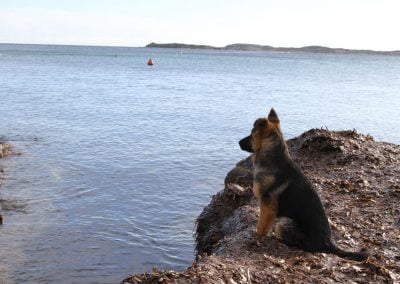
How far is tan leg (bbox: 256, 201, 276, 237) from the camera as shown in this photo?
24.3 ft

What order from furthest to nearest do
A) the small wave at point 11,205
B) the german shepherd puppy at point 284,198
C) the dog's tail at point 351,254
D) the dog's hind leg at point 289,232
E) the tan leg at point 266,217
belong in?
the small wave at point 11,205
the tan leg at point 266,217
the dog's hind leg at point 289,232
the german shepherd puppy at point 284,198
the dog's tail at point 351,254

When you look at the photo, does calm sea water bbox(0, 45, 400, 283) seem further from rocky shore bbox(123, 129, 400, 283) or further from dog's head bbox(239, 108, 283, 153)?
dog's head bbox(239, 108, 283, 153)

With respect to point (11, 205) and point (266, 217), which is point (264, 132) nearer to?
point (266, 217)

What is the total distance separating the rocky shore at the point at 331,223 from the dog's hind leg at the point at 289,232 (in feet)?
0.39

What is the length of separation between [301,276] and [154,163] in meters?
13.9

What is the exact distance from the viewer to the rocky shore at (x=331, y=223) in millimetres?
6227

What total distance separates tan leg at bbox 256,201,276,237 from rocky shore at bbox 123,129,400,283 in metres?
0.17

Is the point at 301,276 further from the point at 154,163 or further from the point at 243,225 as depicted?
the point at 154,163

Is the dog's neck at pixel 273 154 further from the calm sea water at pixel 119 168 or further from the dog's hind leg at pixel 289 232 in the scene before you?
the calm sea water at pixel 119 168

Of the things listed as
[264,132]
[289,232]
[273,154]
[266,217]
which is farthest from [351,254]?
[264,132]

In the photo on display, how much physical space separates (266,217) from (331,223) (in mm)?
1566

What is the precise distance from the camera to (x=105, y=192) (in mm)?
15898

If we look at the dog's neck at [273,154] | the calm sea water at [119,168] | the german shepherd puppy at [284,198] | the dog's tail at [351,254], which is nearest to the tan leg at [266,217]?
the german shepherd puppy at [284,198]

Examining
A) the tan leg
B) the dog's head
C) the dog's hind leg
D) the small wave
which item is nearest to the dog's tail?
the dog's hind leg
